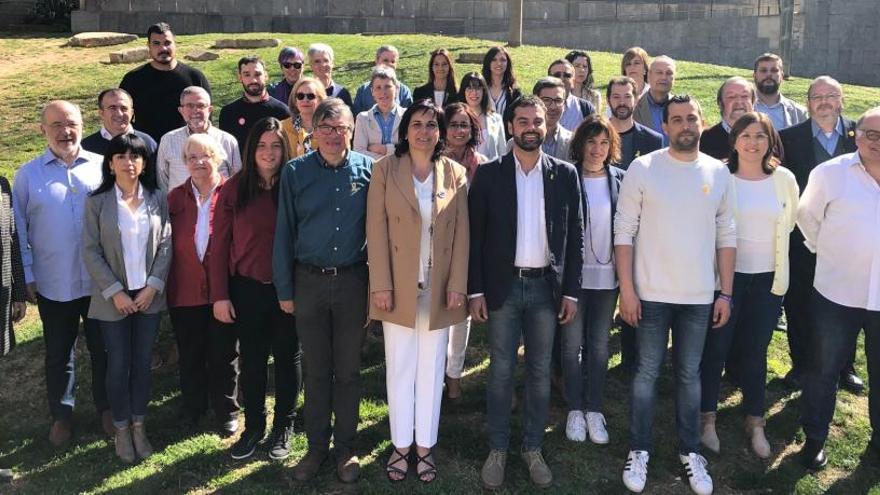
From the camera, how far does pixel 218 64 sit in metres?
14.4

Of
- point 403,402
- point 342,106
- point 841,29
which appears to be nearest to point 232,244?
point 342,106

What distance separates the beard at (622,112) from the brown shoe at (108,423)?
13.9ft

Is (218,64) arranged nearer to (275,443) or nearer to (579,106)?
(579,106)

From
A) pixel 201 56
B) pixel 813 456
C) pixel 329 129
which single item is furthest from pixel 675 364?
pixel 201 56

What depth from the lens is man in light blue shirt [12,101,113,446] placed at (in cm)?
469

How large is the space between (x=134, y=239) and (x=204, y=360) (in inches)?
41.6

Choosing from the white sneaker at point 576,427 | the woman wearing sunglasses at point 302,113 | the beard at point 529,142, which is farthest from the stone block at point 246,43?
the white sneaker at point 576,427

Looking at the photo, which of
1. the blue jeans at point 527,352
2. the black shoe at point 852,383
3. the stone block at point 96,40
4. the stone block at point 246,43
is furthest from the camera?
the stone block at point 96,40

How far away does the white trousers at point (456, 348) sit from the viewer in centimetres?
534

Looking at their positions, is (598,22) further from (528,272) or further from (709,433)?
(528,272)

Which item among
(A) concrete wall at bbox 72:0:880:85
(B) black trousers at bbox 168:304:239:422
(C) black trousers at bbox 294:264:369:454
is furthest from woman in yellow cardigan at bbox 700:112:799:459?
(A) concrete wall at bbox 72:0:880:85

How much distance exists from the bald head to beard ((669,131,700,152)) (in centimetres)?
378

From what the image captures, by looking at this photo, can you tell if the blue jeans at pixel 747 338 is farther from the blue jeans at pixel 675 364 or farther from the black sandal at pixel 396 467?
the black sandal at pixel 396 467

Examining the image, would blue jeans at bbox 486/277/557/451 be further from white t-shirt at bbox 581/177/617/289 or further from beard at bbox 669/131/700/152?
beard at bbox 669/131/700/152
